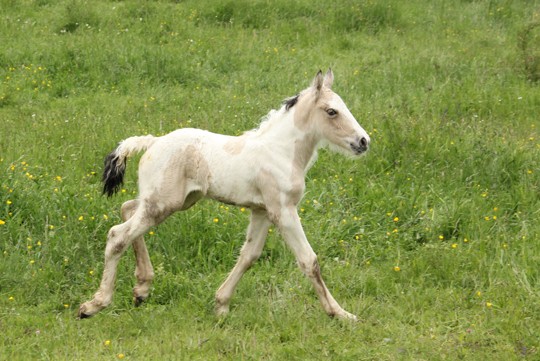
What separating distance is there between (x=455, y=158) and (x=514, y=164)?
1.80 ft

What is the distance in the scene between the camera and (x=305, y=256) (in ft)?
18.4

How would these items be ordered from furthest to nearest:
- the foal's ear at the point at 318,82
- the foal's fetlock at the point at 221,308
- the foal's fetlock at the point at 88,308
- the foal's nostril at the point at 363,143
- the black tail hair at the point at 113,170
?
the black tail hair at the point at 113,170
the foal's fetlock at the point at 221,308
the foal's fetlock at the point at 88,308
the foal's ear at the point at 318,82
the foal's nostril at the point at 363,143

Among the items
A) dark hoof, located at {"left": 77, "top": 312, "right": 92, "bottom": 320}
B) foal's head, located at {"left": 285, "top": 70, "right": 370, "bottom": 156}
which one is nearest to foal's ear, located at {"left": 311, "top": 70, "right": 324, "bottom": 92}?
foal's head, located at {"left": 285, "top": 70, "right": 370, "bottom": 156}

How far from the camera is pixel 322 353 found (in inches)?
207

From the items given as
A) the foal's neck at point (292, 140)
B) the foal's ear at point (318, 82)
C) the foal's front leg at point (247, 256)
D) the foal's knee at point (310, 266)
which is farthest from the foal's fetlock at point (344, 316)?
the foal's ear at point (318, 82)

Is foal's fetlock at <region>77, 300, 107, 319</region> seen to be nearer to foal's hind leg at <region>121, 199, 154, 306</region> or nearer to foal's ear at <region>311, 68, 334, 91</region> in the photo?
foal's hind leg at <region>121, 199, 154, 306</region>

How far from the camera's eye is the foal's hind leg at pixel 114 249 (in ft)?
19.1

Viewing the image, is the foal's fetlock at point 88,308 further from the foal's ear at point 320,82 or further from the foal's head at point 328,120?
the foal's ear at point 320,82

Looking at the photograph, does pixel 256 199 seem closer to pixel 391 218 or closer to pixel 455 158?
pixel 391 218

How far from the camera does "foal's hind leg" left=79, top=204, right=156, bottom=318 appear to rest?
5824 millimetres

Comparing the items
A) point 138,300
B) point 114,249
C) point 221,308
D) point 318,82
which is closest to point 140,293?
point 138,300

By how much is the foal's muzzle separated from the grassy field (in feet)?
3.74

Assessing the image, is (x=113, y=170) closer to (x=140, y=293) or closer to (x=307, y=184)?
(x=140, y=293)

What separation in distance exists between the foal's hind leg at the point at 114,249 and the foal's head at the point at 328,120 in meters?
1.24
